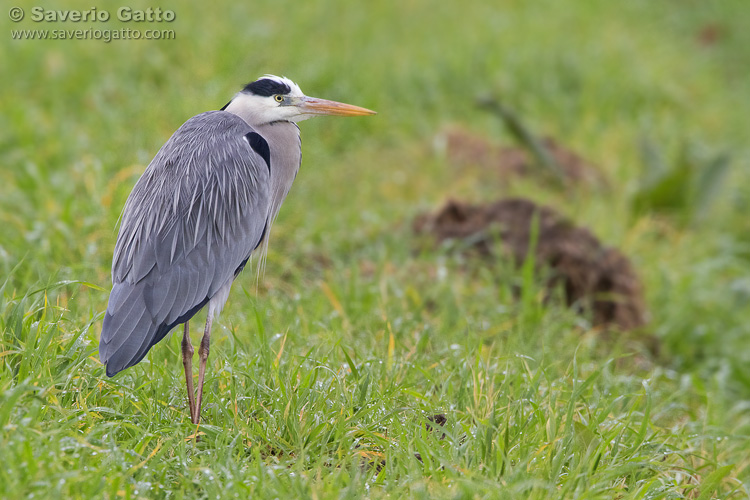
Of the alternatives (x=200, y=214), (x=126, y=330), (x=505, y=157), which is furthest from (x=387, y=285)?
(x=505, y=157)

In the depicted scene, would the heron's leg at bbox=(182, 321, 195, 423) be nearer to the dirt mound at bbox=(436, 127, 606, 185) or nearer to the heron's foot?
the heron's foot

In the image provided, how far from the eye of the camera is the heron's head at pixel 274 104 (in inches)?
144

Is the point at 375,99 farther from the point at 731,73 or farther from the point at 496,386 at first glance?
the point at 731,73

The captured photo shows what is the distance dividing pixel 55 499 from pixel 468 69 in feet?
23.0

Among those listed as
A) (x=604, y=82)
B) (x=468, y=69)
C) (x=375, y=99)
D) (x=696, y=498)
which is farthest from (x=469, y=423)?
(x=604, y=82)

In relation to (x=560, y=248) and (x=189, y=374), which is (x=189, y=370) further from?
(x=560, y=248)

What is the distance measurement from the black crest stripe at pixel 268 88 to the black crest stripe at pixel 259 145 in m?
0.20

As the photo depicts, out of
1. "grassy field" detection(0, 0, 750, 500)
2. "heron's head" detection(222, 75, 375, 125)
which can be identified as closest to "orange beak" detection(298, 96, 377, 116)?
"heron's head" detection(222, 75, 375, 125)

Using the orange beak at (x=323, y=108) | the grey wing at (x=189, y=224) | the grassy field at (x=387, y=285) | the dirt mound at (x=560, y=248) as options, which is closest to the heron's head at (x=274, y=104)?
the orange beak at (x=323, y=108)

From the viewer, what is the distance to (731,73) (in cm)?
1159

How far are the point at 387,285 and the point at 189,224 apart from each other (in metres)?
1.79

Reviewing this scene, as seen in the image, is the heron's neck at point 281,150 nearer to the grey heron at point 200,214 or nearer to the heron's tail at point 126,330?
the grey heron at point 200,214


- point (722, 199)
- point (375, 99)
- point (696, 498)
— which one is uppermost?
point (375, 99)

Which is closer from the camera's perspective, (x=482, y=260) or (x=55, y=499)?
(x=55, y=499)
